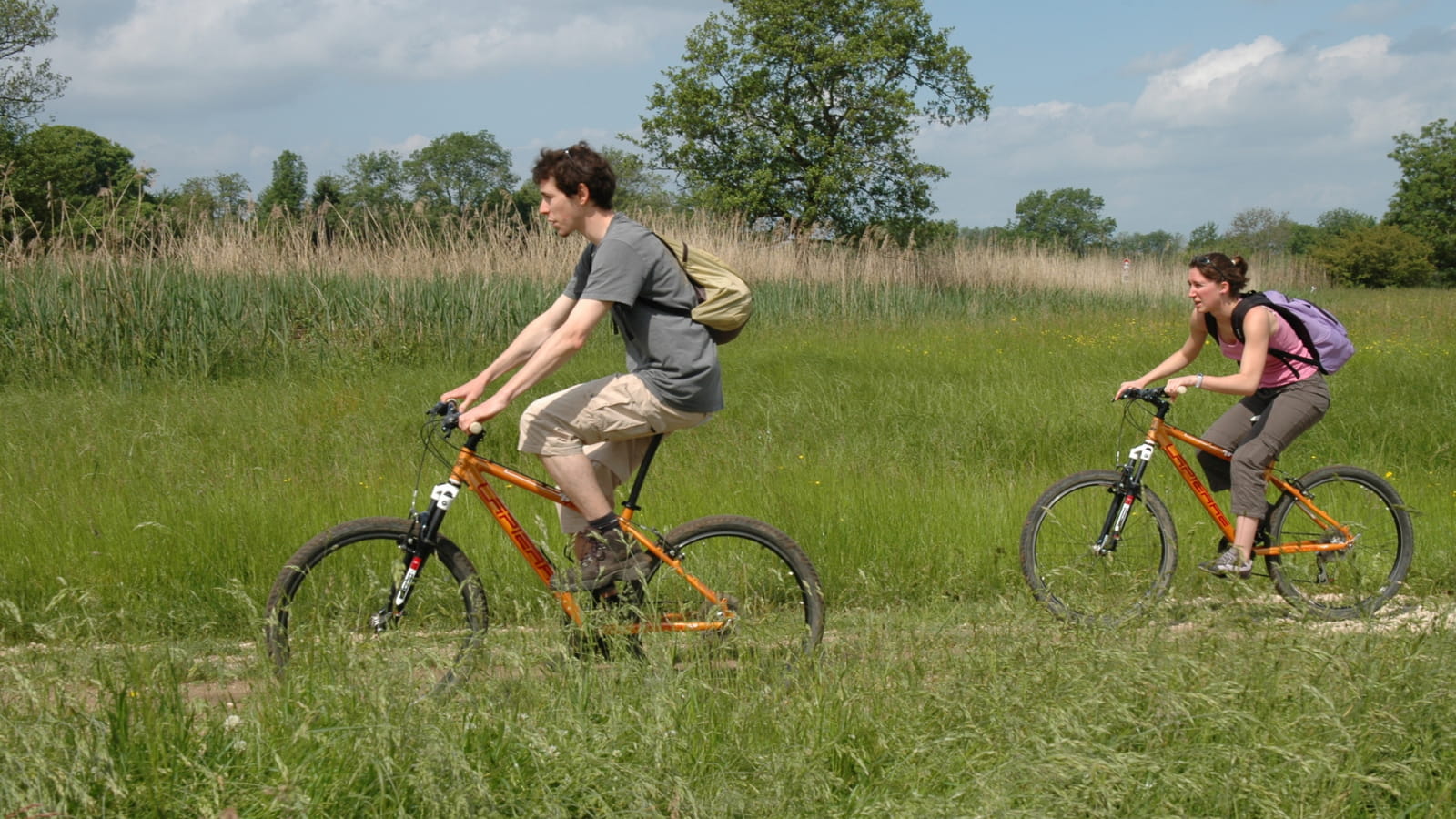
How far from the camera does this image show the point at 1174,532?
235 inches

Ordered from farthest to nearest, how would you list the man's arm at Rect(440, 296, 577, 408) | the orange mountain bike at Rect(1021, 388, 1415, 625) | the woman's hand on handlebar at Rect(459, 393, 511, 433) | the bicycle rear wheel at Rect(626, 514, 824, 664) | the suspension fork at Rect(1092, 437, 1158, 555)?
the suspension fork at Rect(1092, 437, 1158, 555) < the orange mountain bike at Rect(1021, 388, 1415, 625) < the man's arm at Rect(440, 296, 577, 408) < the bicycle rear wheel at Rect(626, 514, 824, 664) < the woman's hand on handlebar at Rect(459, 393, 511, 433)

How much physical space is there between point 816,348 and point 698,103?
74.5 ft

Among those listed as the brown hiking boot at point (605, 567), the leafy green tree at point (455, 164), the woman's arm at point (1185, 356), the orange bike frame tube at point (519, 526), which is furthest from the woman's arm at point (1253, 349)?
the leafy green tree at point (455, 164)

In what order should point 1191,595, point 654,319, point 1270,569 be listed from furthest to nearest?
1. point 1270,569
2. point 1191,595
3. point 654,319

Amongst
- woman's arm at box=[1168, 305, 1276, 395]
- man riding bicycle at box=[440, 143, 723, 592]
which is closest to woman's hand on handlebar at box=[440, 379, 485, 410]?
man riding bicycle at box=[440, 143, 723, 592]

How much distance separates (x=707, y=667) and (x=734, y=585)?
739mm

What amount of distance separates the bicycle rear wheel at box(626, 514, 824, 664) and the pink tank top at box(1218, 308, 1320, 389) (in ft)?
9.14

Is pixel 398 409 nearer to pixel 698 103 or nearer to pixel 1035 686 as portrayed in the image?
pixel 1035 686

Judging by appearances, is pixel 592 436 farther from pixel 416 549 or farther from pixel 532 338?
pixel 416 549

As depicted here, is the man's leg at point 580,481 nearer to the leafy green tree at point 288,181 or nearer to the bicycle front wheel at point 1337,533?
the bicycle front wheel at point 1337,533

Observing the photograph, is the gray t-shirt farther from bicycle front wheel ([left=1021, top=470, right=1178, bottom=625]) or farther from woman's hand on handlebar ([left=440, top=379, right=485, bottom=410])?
bicycle front wheel ([left=1021, top=470, right=1178, bottom=625])

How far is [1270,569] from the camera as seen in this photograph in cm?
622

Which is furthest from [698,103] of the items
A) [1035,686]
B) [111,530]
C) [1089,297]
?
[1035,686]

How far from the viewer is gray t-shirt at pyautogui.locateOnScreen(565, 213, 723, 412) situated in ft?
14.4
